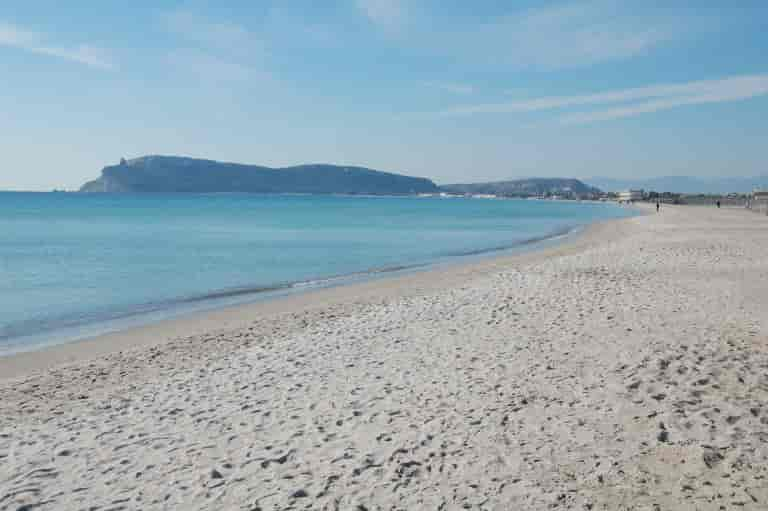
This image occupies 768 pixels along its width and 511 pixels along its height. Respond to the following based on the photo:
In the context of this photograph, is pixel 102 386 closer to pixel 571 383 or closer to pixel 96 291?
pixel 571 383

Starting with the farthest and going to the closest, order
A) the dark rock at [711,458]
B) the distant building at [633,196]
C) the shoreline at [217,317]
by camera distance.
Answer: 1. the distant building at [633,196]
2. the shoreline at [217,317]
3. the dark rock at [711,458]

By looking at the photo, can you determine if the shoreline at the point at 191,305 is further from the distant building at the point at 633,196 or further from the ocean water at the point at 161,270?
the distant building at the point at 633,196

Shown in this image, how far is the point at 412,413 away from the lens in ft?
23.1

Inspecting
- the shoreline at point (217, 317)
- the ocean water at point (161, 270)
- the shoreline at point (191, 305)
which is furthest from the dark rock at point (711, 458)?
the ocean water at point (161, 270)

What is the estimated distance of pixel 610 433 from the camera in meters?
6.27

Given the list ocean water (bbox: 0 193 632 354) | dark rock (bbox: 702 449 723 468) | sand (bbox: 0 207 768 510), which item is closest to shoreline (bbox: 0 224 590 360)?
ocean water (bbox: 0 193 632 354)

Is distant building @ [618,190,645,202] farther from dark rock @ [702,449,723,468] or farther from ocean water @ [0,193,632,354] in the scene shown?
dark rock @ [702,449,723,468]

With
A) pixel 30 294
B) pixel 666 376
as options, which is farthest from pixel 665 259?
pixel 30 294

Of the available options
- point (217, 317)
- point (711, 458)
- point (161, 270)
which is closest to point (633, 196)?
point (161, 270)

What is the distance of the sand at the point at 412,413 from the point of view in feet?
17.3

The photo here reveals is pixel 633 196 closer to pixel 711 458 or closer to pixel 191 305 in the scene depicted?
pixel 191 305

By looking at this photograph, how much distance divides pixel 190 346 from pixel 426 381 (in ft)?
18.0

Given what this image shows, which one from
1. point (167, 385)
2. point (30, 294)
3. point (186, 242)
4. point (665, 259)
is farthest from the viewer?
point (186, 242)

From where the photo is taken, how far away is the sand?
5.29 m
